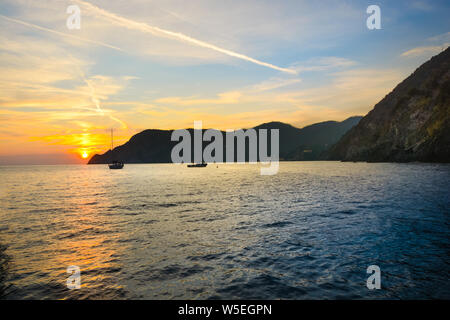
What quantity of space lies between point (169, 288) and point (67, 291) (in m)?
3.78

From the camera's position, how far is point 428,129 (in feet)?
420

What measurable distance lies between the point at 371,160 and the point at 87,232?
198 m

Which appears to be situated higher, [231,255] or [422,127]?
[422,127]

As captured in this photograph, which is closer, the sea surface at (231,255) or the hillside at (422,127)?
the sea surface at (231,255)

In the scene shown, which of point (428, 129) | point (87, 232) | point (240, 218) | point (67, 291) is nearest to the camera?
point (67, 291)

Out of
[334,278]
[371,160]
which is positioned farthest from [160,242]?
[371,160]

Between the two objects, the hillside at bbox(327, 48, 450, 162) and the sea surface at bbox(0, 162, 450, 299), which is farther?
the hillside at bbox(327, 48, 450, 162)

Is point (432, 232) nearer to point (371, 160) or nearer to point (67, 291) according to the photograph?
point (67, 291)

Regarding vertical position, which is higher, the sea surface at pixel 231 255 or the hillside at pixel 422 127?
the hillside at pixel 422 127

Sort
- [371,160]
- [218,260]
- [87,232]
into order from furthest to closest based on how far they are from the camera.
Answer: [371,160] < [87,232] < [218,260]

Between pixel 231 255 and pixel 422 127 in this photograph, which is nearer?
pixel 231 255

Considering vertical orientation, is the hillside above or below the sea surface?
above
